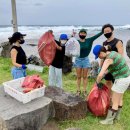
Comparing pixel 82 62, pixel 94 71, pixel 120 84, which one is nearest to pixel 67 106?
pixel 120 84

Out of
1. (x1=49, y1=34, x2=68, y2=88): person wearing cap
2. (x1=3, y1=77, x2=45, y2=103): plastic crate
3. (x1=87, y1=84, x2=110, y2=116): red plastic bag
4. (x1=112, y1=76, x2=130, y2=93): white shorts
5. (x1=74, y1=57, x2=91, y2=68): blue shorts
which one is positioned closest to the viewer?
(x1=3, y1=77, x2=45, y2=103): plastic crate

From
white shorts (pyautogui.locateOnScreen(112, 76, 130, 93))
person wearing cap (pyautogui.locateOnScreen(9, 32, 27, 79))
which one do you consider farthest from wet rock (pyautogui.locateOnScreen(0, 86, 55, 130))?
white shorts (pyautogui.locateOnScreen(112, 76, 130, 93))

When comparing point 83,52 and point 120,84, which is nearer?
point 120,84

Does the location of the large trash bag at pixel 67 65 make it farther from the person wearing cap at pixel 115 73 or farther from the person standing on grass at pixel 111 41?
→ the person wearing cap at pixel 115 73

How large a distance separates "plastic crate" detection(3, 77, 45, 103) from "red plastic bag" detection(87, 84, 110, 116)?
96 cm

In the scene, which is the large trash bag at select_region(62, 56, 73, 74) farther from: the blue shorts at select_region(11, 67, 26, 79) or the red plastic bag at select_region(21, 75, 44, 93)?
the red plastic bag at select_region(21, 75, 44, 93)

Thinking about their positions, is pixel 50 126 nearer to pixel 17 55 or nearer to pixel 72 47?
pixel 17 55

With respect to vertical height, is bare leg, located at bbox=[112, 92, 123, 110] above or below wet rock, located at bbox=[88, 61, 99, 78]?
above

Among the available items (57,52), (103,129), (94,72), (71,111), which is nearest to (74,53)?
(57,52)

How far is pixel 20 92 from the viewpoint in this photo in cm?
458

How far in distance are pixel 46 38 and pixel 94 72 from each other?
9.31ft

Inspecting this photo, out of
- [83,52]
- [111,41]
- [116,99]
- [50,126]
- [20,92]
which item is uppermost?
[111,41]

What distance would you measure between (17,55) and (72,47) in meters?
1.05

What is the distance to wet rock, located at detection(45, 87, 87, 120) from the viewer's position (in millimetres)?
4887
